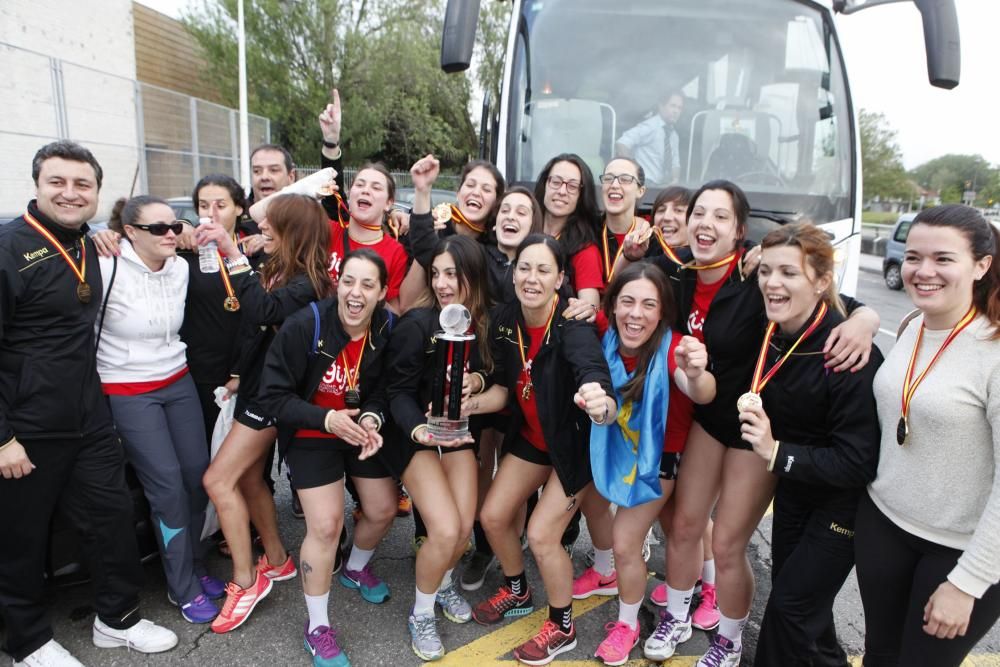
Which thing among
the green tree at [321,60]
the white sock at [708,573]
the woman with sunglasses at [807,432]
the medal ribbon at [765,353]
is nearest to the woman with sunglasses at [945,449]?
the woman with sunglasses at [807,432]

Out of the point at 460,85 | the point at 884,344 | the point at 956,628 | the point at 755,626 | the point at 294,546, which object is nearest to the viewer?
the point at 956,628

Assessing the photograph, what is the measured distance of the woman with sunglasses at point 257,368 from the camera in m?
3.12

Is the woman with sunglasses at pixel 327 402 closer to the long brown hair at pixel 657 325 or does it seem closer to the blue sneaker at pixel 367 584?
the blue sneaker at pixel 367 584

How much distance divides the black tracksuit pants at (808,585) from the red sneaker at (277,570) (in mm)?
2323

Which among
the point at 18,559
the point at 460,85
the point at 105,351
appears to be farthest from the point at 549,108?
the point at 460,85

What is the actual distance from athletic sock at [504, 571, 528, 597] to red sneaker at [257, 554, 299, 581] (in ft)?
3.85

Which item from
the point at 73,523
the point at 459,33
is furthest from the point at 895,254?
the point at 73,523

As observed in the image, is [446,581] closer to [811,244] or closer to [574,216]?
[574,216]

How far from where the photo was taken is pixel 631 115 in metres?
4.65

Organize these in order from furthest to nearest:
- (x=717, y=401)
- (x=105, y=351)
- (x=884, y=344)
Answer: (x=884, y=344) → (x=105, y=351) → (x=717, y=401)

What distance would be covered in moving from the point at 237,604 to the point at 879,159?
4823cm

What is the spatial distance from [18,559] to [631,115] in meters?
4.32

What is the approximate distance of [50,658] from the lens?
8.86 ft

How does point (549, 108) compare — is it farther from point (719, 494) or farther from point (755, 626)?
point (755, 626)
